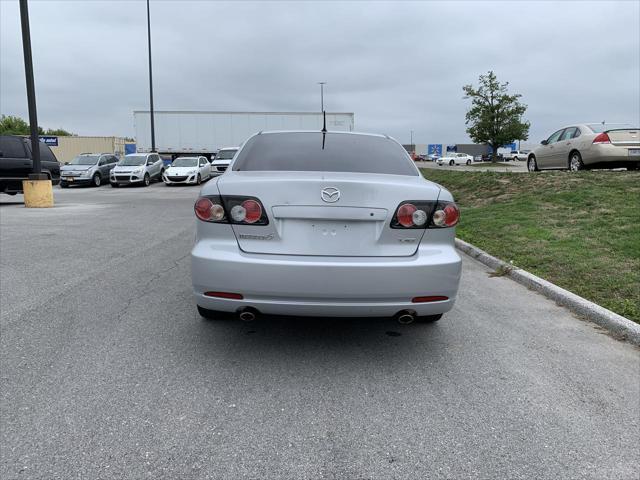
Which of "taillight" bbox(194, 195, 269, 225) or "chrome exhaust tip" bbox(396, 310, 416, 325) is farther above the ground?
"taillight" bbox(194, 195, 269, 225)

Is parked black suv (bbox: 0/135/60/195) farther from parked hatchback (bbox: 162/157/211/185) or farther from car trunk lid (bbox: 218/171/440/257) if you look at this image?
car trunk lid (bbox: 218/171/440/257)

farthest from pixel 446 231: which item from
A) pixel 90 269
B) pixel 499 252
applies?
pixel 90 269

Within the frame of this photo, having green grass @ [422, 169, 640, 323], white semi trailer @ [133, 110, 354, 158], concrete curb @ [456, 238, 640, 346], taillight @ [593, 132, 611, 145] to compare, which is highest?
white semi trailer @ [133, 110, 354, 158]

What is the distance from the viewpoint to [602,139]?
1294 centimetres

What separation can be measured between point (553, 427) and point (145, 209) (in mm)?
12430

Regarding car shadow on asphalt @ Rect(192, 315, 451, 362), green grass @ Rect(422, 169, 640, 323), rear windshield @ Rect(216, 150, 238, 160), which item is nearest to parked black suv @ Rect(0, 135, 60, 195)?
rear windshield @ Rect(216, 150, 238, 160)

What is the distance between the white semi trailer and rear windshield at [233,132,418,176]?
27.8 metres

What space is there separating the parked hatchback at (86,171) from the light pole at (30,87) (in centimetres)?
957

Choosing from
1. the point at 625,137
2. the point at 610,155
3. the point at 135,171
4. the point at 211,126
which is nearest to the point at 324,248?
the point at 610,155

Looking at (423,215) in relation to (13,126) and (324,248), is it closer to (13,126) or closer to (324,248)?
(324,248)

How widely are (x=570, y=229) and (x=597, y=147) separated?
22.0 feet

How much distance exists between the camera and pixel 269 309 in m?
3.19

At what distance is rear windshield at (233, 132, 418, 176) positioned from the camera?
3.92 m

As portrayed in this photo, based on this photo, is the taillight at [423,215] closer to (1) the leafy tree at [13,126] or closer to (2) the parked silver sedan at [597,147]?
(2) the parked silver sedan at [597,147]
